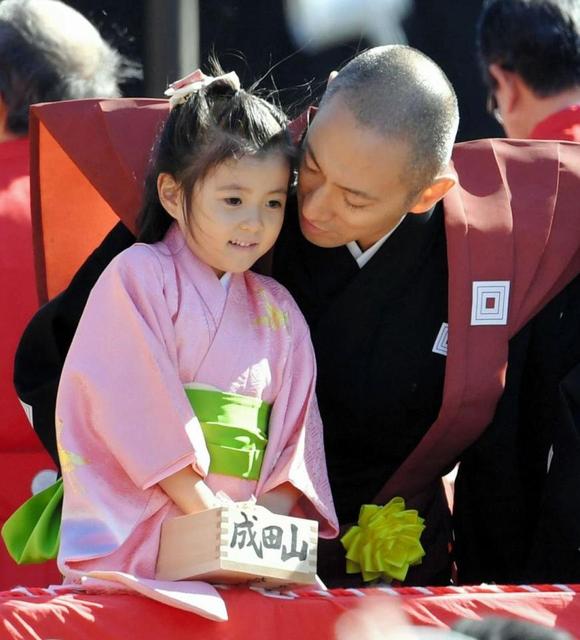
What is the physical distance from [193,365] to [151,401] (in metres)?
0.09

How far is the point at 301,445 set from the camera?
2154 mm

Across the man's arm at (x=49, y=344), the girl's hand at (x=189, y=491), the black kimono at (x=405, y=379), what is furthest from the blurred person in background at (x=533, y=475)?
the man's arm at (x=49, y=344)

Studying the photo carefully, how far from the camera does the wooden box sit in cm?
190

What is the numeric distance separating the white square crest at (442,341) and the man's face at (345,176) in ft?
0.71

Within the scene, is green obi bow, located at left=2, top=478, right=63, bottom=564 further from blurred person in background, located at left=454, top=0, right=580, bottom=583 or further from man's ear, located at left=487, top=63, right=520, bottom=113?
man's ear, located at left=487, top=63, right=520, bottom=113

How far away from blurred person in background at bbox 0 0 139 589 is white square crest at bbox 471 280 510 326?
36.2 inches

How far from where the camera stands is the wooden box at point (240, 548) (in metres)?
1.90

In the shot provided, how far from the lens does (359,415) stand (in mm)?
2422

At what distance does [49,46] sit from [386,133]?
0.93 metres

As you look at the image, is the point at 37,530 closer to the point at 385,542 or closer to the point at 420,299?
the point at 385,542

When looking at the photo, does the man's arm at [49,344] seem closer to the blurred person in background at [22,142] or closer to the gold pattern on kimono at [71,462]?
the gold pattern on kimono at [71,462]

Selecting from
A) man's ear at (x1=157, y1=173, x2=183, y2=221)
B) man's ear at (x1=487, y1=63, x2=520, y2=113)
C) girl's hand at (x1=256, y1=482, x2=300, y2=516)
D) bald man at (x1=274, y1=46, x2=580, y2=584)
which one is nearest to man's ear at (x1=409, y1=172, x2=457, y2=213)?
bald man at (x1=274, y1=46, x2=580, y2=584)

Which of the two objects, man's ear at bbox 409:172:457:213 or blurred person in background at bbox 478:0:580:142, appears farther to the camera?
blurred person in background at bbox 478:0:580:142

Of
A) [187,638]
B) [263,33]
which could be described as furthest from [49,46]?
[187,638]
